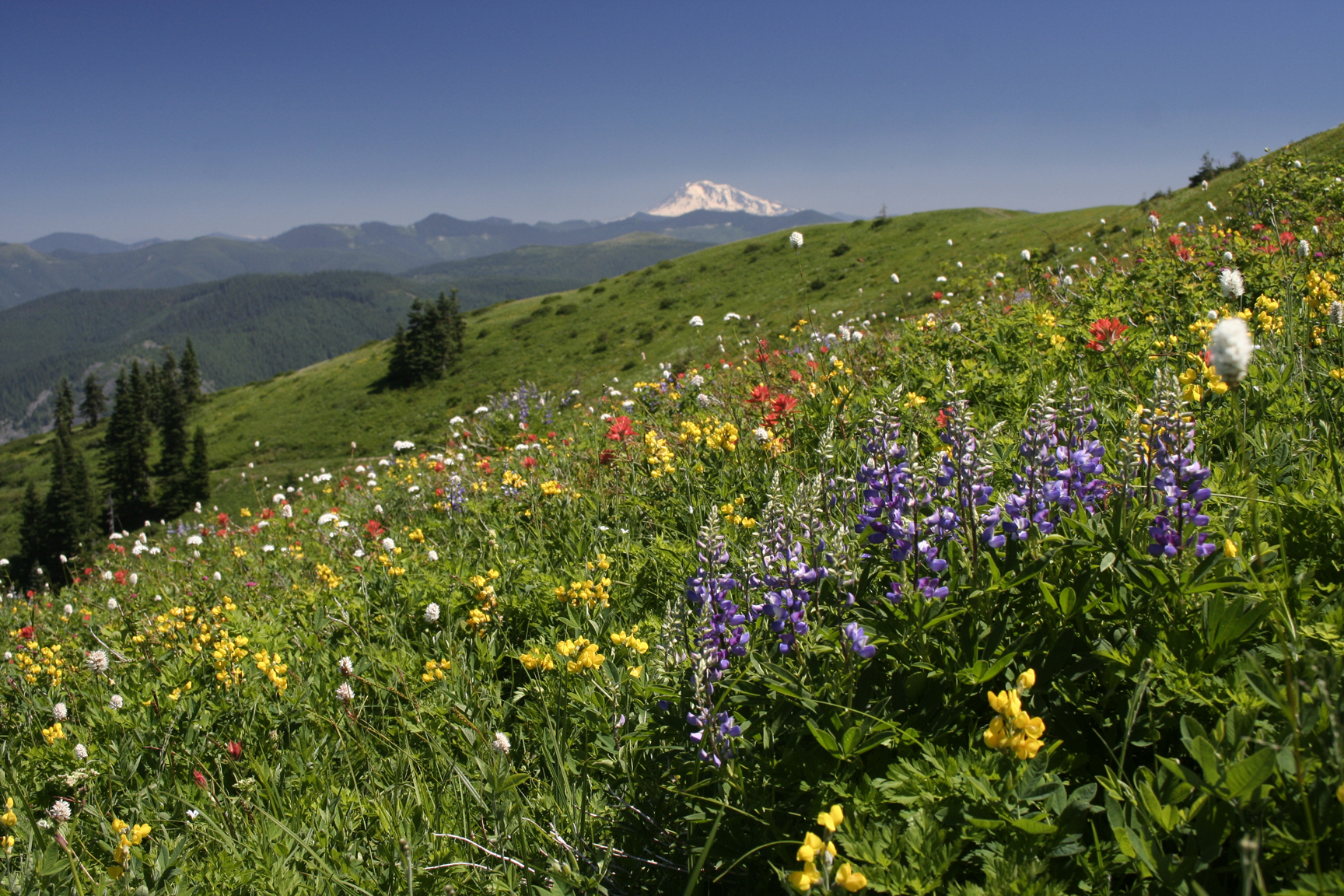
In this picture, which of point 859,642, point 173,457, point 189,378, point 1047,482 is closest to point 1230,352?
point 1047,482

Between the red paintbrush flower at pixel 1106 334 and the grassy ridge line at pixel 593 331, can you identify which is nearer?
the red paintbrush flower at pixel 1106 334

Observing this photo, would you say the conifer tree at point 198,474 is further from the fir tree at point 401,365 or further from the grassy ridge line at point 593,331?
the fir tree at point 401,365

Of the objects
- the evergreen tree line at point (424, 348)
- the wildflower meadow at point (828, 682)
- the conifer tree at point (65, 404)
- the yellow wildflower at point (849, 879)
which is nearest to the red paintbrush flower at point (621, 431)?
the wildflower meadow at point (828, 682)

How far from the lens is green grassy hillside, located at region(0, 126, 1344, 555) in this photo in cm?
4081

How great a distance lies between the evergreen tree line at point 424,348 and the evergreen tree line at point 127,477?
780 inches

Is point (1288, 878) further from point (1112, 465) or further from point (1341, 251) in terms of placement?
point (1341, 251)

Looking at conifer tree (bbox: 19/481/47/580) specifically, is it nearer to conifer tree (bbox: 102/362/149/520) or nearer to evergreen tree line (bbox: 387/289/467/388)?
conifer tree (bbox: 102/362/149/520)

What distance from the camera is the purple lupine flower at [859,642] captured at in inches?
70.5

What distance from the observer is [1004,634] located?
185cm

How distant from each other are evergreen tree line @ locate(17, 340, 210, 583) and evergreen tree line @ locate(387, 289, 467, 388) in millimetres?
19809

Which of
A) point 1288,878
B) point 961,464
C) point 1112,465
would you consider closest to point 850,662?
point 961,464

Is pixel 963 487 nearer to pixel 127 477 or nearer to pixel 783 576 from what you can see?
pixel 783 576

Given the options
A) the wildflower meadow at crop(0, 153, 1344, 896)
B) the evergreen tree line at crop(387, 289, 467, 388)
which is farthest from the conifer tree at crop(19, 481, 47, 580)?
the wildflower meadow at crop(0, 153, 1344, 896)

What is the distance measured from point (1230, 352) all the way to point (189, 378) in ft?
388
